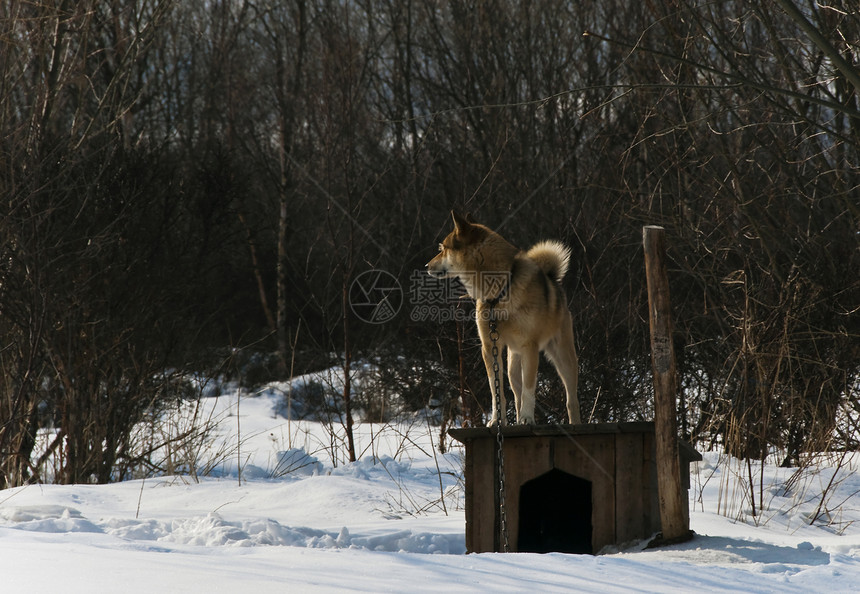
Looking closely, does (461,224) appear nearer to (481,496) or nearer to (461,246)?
(461,246)

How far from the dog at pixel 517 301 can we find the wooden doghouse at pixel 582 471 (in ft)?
0.73

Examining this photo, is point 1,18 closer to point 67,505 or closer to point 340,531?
point 67,505

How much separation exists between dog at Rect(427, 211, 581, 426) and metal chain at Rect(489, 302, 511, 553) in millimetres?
23

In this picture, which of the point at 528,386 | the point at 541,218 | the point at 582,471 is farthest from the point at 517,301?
the point at 541,218

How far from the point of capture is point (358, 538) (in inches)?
184

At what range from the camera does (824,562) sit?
3.78 m

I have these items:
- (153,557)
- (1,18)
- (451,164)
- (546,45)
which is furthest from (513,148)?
(153,557)

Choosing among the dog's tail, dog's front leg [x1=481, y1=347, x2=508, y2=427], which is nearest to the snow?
dog's front leg [x1=481, y1=347, x2=508, y2=427]

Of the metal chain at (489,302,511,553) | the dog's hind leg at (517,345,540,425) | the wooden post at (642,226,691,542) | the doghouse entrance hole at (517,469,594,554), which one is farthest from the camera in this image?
the doghouse entrance hole at (517,469,594,554)

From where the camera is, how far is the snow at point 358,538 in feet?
9.55

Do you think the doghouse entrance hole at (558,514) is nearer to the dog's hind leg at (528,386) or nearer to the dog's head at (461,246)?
the dog's hind leg at (528,386)

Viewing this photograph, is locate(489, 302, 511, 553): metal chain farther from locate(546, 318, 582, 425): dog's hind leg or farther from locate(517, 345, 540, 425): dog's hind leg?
locate(546, 318, 582, 425): dog's hind leg

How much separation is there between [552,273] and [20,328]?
462 centimetres

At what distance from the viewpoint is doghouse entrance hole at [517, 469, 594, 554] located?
6066 millimetres
